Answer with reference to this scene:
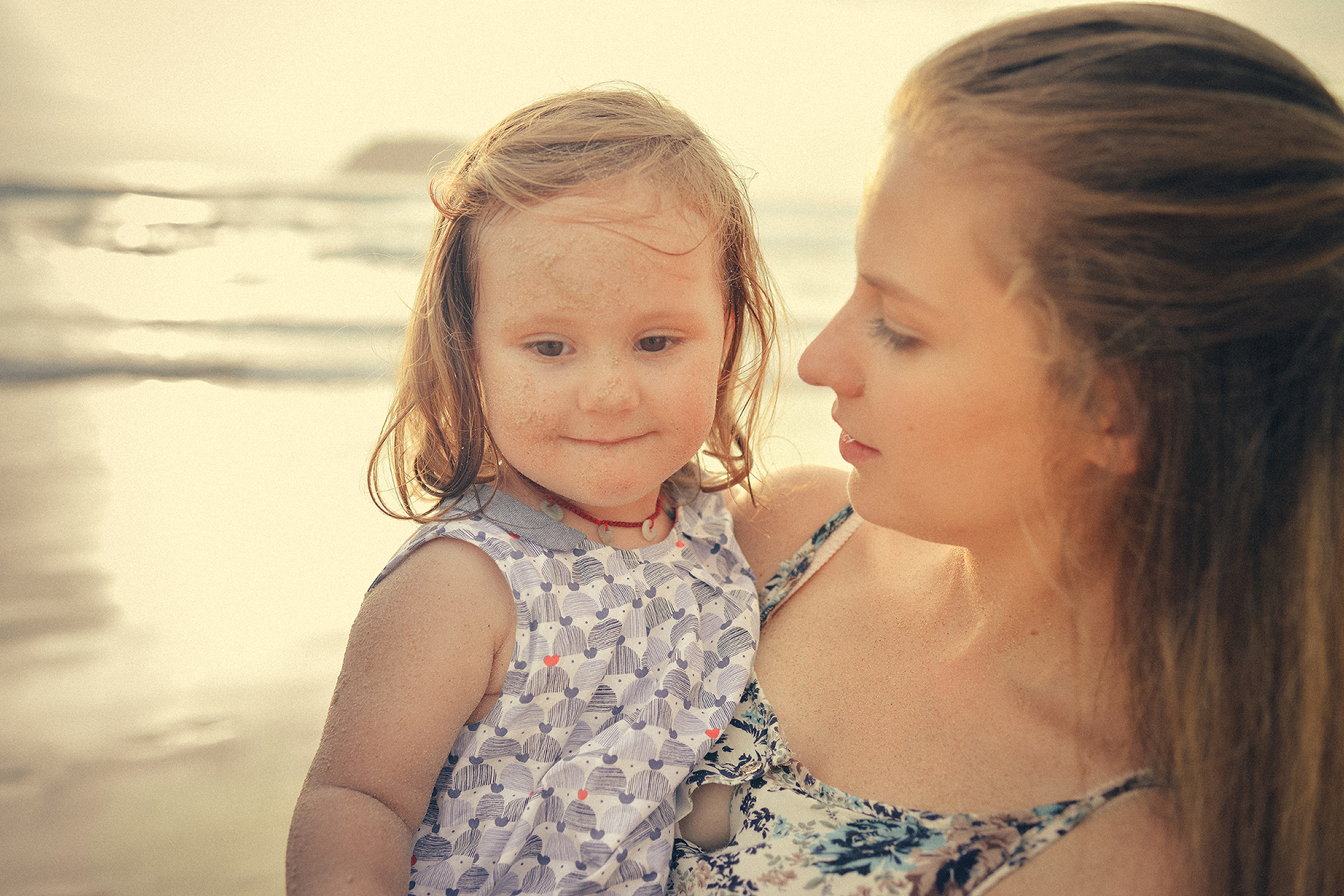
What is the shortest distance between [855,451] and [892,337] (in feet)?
0.59

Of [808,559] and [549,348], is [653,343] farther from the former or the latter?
[808,559]

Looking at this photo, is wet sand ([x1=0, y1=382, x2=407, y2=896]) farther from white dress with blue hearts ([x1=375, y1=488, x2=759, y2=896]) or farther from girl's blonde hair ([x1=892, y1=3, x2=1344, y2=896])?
girl's blonde hair ([x1=892, y1=3, x2=1344, y2=896])

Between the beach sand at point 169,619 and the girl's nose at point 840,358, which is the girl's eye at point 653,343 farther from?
the beach sand at point 169,619

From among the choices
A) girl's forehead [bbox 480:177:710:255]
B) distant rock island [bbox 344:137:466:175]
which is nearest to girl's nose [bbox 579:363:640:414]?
girl's forehead [bbox 480:177:710:255]

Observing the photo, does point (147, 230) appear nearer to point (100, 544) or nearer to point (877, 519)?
point (100, 544)

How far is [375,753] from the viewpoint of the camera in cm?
131

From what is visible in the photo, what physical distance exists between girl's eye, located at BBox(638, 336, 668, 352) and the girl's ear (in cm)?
64

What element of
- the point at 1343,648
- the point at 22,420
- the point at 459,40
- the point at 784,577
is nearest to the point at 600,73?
the point at 459,40

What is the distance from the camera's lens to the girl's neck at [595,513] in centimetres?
164

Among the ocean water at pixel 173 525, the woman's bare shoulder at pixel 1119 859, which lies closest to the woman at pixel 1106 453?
the woman's bare shoulder at pixel 1119 859

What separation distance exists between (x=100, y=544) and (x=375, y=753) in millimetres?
2528

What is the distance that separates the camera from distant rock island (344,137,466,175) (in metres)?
9.72

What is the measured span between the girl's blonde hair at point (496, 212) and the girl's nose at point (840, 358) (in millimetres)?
358

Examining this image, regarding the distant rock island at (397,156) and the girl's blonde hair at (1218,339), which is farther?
the distant rock island at (397,156)
